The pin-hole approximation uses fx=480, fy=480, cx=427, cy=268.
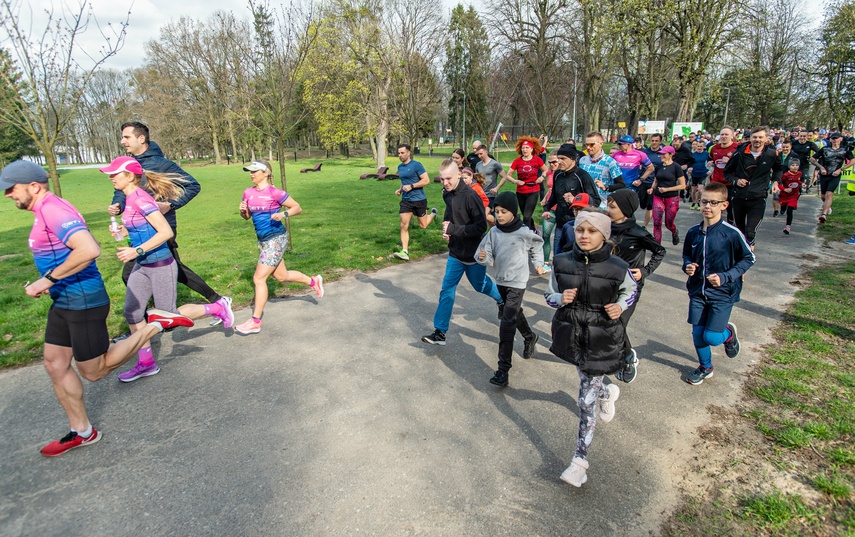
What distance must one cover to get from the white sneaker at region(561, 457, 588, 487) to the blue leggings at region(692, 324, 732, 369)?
195 centimetres

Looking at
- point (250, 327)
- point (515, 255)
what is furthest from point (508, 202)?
point (250, 327)

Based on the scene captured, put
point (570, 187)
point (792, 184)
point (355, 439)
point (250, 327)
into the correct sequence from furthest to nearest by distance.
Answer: point (792, 184)
point (570, 187)
point (250, 327)
point (355, 439)

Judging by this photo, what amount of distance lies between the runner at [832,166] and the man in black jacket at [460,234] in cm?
1072

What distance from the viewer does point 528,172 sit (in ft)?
27.4

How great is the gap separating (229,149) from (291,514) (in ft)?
232

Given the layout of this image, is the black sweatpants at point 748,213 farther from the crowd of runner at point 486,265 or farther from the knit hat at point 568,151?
the knit hat at point 568,151

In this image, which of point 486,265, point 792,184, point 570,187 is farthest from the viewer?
point 792,184

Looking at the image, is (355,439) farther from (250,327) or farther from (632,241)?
(632,241)

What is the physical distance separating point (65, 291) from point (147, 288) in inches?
43.7

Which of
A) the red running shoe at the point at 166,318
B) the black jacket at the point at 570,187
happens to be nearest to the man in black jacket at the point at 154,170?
the red running shoe at the point at 166,318

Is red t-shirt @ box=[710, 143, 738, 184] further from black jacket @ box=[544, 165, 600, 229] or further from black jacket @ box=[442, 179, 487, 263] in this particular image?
black jacket @ box=[442, 179, 487, 263]

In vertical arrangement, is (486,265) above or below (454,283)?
above

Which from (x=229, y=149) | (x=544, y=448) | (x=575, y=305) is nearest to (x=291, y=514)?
(x=544, y=448)

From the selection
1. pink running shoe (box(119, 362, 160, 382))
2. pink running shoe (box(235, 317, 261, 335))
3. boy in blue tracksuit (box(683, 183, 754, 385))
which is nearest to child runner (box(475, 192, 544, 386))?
boy in blue tracksuit (box(683, 183, 754, 385))
